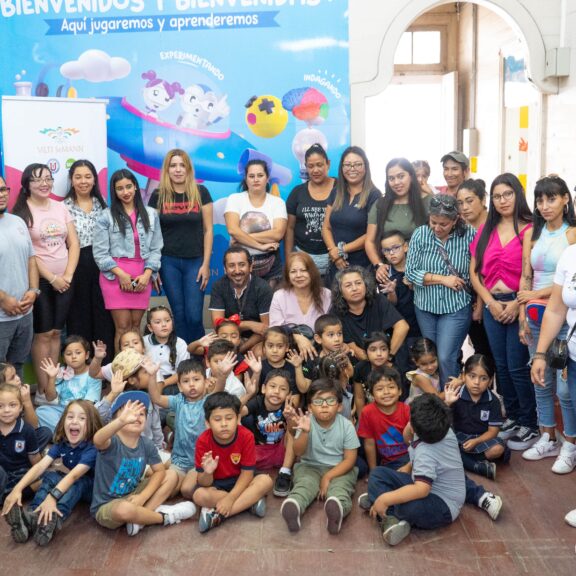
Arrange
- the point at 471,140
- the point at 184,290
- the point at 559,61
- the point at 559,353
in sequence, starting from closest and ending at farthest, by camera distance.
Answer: the point at 559,353 → the point at 184,290 → the point at 559,61 → the point at 471,140

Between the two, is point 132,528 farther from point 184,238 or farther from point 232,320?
point 184,238

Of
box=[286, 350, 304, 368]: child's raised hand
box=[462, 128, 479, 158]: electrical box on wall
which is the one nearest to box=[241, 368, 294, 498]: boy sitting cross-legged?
box=[286, 350, 304, 368]: child's raised hand

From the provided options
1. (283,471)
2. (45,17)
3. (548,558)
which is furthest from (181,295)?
(548,558)

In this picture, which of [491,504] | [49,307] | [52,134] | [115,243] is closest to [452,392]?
[491,504]

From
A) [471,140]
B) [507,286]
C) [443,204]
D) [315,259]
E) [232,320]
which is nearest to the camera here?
[507,286]

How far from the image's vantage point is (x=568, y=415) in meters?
3.98

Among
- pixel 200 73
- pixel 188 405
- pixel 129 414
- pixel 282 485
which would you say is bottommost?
pixel 282 485

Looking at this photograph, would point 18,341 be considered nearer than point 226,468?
No

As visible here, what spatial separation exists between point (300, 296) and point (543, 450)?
5.51 ft

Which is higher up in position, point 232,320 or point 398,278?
point 398,278

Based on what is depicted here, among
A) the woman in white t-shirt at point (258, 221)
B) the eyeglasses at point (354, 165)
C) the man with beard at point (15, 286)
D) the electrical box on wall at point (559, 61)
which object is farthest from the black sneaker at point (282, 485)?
the electrical box on wall at point (559, 61)

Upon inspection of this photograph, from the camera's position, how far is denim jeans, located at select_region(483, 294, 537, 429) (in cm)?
430

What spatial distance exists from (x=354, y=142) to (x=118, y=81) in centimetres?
199

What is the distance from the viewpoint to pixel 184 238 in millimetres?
5336
